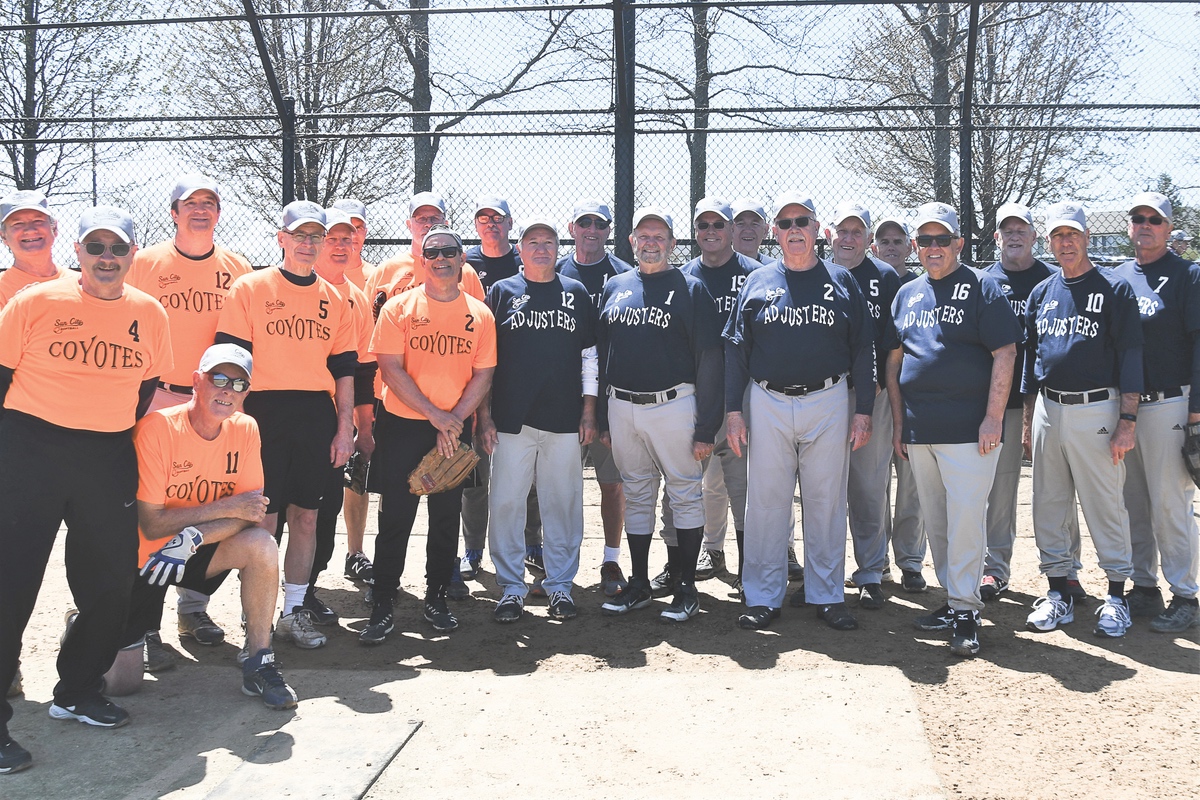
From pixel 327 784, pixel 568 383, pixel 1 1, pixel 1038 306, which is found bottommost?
pixel 327 784

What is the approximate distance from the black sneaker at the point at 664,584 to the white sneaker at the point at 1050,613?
1.84 metres

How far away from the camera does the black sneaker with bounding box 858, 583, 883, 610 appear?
5.46 m

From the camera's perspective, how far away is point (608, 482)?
592 centimetres

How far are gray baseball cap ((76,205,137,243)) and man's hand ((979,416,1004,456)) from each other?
12.4ft

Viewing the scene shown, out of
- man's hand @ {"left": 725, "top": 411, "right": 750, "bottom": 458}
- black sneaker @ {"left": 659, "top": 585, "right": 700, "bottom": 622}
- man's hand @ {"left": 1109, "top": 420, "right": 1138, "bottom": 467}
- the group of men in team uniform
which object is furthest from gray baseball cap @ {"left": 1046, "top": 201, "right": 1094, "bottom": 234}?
black sneaker @ {"left": 659, "top": 585, "right": 700, "bottom": 622}

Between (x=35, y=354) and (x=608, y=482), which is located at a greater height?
(x=35, y=354)

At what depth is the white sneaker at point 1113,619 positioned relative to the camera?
489cm

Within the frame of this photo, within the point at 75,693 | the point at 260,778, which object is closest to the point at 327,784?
the point at 260,778

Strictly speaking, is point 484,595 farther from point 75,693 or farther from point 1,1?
point 1,1

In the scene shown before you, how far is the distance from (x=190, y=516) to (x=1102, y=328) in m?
4.27

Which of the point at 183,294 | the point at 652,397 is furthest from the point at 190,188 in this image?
the point at 652,397

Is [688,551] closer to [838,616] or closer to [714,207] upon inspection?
[838,616]

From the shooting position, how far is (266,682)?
411 cm

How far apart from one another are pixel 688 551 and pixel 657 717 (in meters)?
1.54
